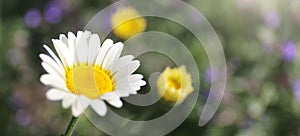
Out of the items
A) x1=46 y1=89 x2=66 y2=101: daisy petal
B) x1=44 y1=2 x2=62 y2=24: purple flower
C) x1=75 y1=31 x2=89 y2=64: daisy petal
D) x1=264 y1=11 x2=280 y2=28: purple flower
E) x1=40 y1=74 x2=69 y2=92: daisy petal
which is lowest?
x1=46 y1=89 x2=66 y2=101: daisy petal

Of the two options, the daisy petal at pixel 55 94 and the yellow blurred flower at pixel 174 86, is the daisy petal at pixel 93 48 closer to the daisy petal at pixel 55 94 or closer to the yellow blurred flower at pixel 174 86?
the daisy petal at pixel 55 94

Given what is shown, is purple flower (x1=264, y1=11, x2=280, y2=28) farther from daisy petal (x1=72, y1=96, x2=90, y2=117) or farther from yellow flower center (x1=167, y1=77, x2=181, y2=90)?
daisy petal (x1=72, y1=96, x2=90, y2=117)

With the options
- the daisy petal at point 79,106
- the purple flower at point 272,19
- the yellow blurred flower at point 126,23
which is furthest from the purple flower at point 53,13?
the daisy petal at point 79,106

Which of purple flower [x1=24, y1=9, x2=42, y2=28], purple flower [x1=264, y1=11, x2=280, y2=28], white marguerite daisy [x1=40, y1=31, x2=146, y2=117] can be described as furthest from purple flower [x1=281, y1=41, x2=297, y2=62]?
white marguerite daisy [x1=40, y1=31, x2=146, y2=117]

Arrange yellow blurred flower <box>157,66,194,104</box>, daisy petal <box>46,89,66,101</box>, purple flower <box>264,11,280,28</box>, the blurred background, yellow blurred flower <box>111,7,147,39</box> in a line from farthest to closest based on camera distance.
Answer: purple flower <box>264,11,280,28</box>
yellow blurred flower <box>111,7,147,39</box>
the blurred background
yellow blurred flower <box>157,66,194,104</box>
daisy petal <box>46,89,66,101</box>

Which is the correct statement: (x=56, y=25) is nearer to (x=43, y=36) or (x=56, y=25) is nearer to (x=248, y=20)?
(x=43, y=36)

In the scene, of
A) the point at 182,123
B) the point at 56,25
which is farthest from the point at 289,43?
the point at 56,25
